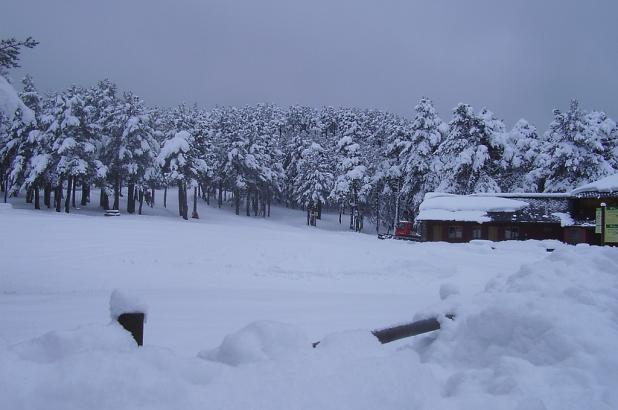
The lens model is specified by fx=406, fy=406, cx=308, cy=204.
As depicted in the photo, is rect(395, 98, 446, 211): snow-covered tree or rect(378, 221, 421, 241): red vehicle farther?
rect(395, 98, 446, 211): snow-covered tree

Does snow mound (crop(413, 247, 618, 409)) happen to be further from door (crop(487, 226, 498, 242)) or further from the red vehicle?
the red vehicle

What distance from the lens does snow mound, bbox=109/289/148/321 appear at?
321 centimetres

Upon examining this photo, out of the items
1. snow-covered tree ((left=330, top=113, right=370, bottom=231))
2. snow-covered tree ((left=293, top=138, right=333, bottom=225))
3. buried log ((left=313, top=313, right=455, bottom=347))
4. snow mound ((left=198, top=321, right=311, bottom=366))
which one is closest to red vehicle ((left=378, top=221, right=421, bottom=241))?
snow-covered tree ((left=330, top=113, right=370, bottom=231))

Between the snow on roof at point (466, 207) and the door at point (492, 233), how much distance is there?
4.58 ft

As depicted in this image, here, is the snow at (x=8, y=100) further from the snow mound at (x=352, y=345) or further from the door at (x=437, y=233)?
the door at (x=437, y=233)

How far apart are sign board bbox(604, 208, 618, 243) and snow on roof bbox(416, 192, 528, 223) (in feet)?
43.6

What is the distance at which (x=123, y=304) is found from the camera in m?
3.22

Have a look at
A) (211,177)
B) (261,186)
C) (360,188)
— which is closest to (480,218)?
(360,188)

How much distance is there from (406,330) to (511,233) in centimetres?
2941

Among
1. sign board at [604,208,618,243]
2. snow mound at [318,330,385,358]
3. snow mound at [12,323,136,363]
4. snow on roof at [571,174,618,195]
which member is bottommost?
snow mound at [318,330,385,358]

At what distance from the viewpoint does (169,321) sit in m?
8.25

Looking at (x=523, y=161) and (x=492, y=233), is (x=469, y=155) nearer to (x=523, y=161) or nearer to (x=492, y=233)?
(x=492, y=233)

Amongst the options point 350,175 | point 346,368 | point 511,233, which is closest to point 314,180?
point 350,175

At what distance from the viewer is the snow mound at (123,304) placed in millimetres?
3215
